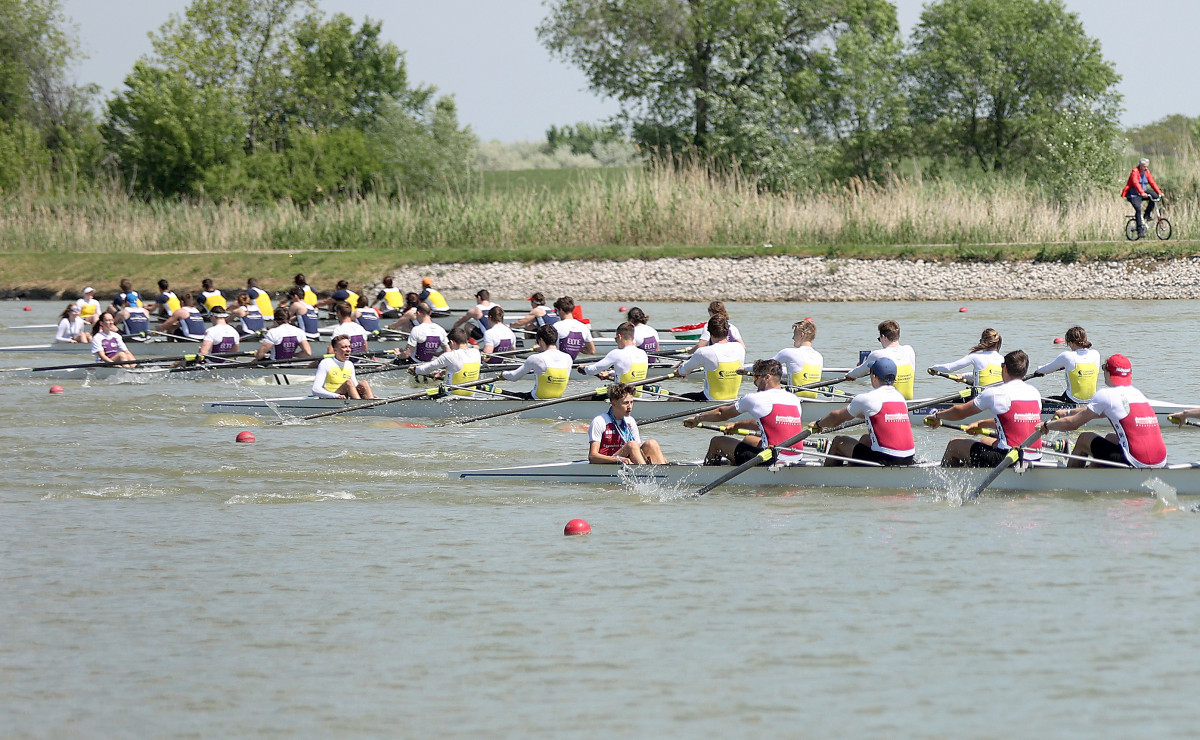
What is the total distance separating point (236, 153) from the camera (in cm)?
4859

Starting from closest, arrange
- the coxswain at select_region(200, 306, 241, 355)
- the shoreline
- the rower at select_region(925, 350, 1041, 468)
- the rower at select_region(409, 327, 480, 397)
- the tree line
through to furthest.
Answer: the rower at select_region(925, 350, 1041, 468), the rower at select_region(409, 327, 480, 397), the coxswain at select_region(200, 306, 241, 355), the shoreline, the tree line

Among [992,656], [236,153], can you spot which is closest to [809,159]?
[236,153]

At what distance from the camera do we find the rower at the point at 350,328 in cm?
1623

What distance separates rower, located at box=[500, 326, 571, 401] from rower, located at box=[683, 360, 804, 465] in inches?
139

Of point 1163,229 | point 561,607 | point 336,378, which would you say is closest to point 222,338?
point 336,378

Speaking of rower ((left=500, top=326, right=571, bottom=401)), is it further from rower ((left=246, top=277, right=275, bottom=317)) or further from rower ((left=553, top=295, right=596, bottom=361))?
rower ((left=246, top=277, right=275, bottom=317))

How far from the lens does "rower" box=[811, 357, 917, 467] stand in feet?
32.1

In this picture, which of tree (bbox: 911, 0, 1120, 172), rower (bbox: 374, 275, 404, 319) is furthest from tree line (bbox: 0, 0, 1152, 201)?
rower (bbox: 374, 275, 404, 319)

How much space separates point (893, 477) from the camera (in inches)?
392

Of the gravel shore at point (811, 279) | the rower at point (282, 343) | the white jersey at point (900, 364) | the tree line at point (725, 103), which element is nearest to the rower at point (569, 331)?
the rower at point (282, 343)

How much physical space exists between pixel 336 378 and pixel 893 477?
6855mm

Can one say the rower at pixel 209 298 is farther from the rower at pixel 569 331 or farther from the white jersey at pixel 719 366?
the white jersey at pixel 719 366

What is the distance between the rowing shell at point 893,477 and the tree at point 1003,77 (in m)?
37.4

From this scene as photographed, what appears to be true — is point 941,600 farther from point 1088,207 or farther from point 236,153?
point 236,153
